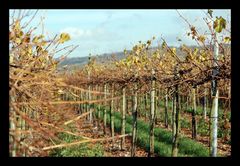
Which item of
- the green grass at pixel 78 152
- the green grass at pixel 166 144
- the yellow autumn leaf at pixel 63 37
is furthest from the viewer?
the green grass at pixel 78 152

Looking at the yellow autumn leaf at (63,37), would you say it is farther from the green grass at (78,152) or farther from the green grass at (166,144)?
the green grass at (78,152)

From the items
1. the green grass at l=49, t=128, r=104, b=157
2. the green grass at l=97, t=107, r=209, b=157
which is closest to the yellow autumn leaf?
the green grass at l=97, t=107, r=209, b=157

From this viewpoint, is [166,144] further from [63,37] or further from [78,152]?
[63,37]

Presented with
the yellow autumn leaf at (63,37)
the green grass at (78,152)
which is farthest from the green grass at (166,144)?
the yellow autumn leaf at (63,37)

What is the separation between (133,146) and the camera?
10969 millimetres

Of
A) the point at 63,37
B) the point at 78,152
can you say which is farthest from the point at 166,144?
the point at 63,37

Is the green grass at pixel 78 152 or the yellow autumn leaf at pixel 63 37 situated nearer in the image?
the yellow autumn leaf at pixel 63 37

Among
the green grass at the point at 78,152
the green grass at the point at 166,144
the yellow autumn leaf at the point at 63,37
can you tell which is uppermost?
the yellow autumn leaf at the point at 63,37

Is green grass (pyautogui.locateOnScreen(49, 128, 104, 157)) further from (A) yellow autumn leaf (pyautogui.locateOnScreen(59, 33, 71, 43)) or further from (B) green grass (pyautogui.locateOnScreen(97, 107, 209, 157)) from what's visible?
(A) yellow autumn leaf (pyautogui.locateOnScreen(59, 33, 71, 43))

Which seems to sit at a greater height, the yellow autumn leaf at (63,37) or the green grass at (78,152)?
the yellow autumn leaf at (63,37)

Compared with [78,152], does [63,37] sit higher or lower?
higher

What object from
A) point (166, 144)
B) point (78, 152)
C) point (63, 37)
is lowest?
point (78, 152)
